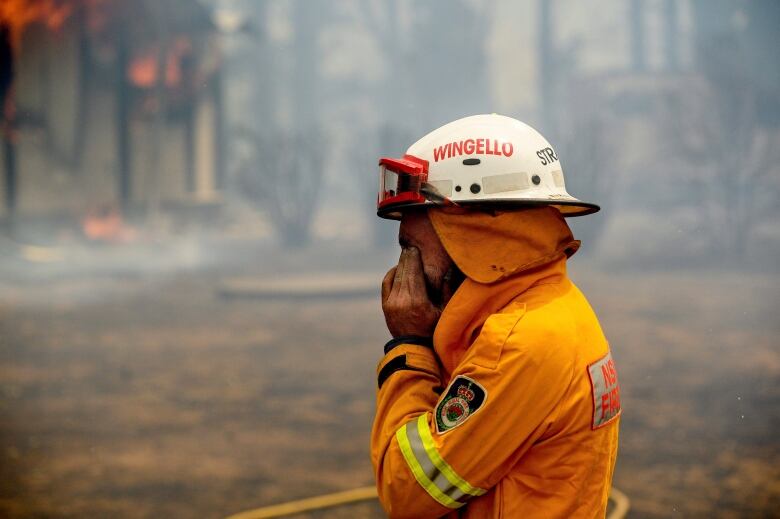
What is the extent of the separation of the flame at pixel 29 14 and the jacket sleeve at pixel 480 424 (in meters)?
Answer: 10.4

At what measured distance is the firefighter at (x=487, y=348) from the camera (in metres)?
1.30

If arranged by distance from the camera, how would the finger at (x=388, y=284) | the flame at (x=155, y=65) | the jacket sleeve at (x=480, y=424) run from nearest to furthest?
1. the jacket sleeve at (x=480, y=424)
2. the finger at (x=388, y=284)
3. the flame at (x=155, y=65)

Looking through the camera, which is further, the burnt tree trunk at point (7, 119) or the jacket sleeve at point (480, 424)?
the burnt tree trunk at point (7, 119)

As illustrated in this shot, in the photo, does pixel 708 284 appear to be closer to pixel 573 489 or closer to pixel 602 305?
pixel 602 305

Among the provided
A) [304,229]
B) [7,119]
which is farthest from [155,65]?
[304,229]

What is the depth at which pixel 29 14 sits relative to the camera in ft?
33.9

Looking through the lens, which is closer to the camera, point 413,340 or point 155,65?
point 413,340

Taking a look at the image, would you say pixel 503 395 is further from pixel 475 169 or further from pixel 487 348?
pixel 475 169

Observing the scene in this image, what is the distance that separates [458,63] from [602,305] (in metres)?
10.8

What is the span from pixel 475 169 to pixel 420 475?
0.57 meters

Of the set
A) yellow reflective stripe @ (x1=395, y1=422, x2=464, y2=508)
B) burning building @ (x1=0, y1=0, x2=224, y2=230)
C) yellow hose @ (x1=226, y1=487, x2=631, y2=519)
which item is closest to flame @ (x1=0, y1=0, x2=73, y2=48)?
burning building @ (x1=0, y1=0, x2=224, y2=230)

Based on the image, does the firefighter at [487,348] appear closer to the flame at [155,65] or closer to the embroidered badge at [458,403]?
the embroidered badge at [458,403]

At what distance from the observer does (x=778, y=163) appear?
46.5 feet

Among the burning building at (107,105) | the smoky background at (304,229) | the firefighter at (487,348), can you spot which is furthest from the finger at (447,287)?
the burning building at (107,105)
